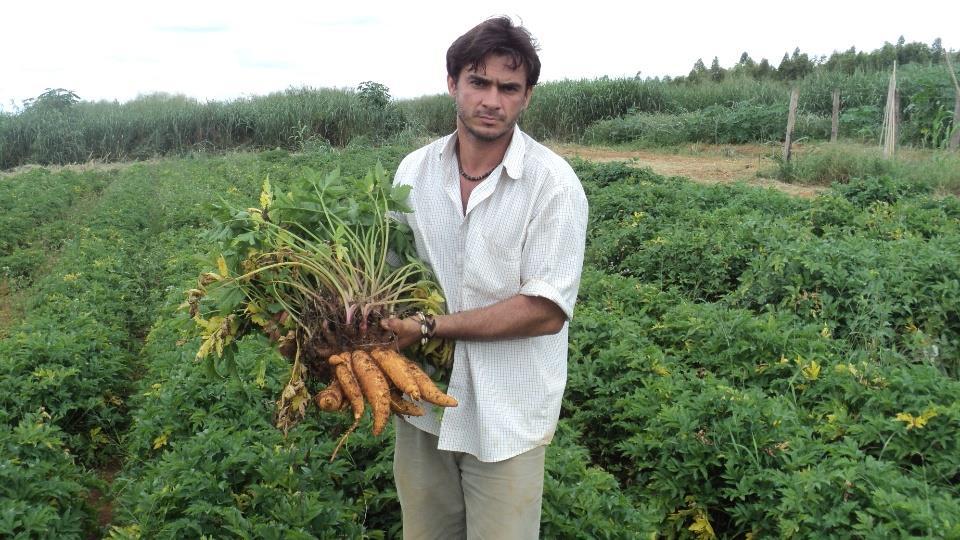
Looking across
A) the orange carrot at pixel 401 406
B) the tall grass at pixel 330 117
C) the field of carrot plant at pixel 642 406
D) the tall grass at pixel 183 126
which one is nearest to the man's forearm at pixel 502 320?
the orange carrot at pixel 401 406

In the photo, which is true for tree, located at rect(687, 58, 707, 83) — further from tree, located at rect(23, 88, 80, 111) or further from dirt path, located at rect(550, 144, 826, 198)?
tree, located at rect(23, 88, 80, 111)

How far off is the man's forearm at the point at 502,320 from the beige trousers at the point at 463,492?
0.45 metres

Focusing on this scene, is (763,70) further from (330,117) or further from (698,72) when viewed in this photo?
(330,117)

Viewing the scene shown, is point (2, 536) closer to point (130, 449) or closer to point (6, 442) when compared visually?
point (6, 442)

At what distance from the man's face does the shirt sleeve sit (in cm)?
31

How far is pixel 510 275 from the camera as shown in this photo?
8.36 ft

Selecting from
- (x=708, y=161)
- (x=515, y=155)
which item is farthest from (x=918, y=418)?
(x=708, y=161)

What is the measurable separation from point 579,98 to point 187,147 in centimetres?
1559

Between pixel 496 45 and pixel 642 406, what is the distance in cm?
310

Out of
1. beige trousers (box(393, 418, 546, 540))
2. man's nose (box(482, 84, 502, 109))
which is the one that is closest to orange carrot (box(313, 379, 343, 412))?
beige trousers (box(393, 418, 546, 540))

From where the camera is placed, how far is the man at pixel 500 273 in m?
2.48

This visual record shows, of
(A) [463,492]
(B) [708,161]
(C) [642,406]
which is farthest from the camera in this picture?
(B) [708,161]

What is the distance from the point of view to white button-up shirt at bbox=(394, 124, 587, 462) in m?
2.49

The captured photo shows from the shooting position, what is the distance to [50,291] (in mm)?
8289
